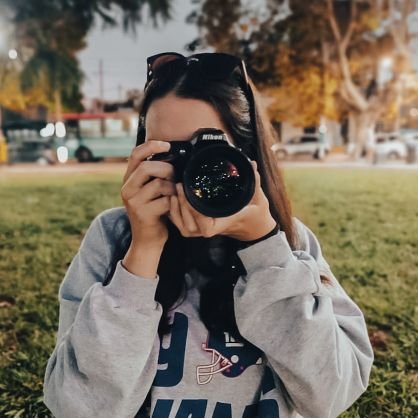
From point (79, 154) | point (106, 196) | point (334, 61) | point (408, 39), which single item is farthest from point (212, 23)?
point (106, 196)

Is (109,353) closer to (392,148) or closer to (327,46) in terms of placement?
(327,46)

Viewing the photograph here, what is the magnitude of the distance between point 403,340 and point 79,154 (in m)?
18.0

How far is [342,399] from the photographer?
1.08 meters

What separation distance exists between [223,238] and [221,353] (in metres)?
0.23

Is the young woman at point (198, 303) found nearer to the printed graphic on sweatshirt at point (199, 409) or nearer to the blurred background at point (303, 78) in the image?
the printed graphic on sweatshirt at point (199, 409)

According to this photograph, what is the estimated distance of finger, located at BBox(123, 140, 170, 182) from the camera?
3.41 ft

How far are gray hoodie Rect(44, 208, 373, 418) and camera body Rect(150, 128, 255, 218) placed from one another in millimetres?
100

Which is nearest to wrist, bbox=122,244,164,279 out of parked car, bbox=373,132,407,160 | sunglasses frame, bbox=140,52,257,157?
sunglasses frame, bbox=140,52,257,157

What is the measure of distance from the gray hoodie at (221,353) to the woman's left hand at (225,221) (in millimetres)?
30

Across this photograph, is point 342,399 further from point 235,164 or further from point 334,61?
point 334,61

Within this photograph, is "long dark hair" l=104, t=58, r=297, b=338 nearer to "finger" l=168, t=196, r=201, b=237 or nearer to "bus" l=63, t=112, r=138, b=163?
"finger" l=168, t=196, r=201, b=237

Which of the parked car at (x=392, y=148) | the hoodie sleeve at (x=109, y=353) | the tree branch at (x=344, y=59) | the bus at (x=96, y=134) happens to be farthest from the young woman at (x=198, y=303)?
the parked car at (x=392, y=148)

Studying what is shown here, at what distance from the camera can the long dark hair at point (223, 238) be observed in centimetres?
111

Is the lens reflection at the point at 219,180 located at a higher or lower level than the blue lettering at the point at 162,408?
higher
